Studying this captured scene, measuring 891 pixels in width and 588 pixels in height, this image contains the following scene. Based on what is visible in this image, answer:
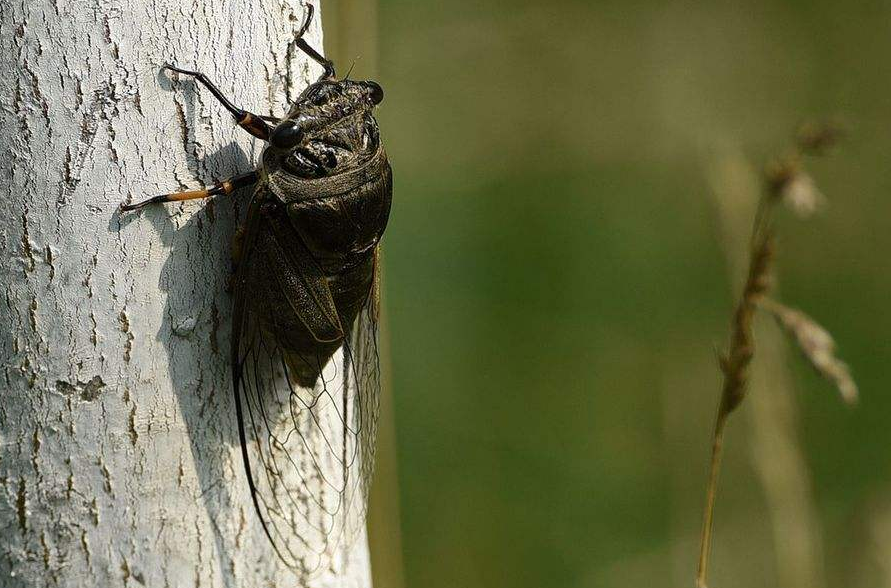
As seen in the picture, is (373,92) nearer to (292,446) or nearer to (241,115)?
(241,115)

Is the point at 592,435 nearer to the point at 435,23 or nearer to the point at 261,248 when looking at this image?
the point at 435,23

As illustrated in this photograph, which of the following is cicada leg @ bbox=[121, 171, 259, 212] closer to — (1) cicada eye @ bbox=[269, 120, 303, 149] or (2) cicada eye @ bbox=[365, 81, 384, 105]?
(1) cicada eye @ bbox=[269, 120, 303, 149]

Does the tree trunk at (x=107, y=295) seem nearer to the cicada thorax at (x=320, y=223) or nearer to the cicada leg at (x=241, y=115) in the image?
the cicada leg at (x=241, y=115)

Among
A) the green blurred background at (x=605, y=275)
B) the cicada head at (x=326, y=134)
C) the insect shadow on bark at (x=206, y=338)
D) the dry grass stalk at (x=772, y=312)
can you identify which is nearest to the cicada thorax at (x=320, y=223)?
the cicada head at (x=326, y=134)

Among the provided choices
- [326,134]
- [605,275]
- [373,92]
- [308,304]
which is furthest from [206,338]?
[605,275]

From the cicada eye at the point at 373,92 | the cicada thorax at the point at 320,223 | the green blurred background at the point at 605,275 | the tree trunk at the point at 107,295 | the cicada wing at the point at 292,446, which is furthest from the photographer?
the green blurred background at the point at 605,275

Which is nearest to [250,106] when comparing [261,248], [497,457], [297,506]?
[261,248]

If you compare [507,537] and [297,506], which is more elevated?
[297,506]
